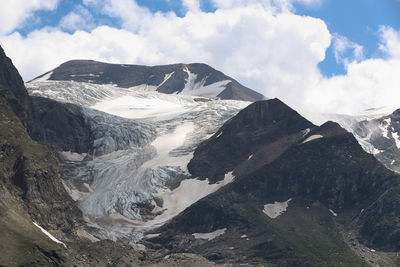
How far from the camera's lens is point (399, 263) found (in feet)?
389

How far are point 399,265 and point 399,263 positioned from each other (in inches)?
11.9

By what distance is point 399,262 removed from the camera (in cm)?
11906

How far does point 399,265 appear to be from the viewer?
11856 cm

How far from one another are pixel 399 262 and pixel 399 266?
2.21ft

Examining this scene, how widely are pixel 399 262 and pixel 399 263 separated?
0.46 m

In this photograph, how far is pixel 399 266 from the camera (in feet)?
391

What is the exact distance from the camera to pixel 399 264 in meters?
118

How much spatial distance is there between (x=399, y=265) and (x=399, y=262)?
2.09 ft

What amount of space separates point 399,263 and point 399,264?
40cm

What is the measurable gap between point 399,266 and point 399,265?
76 centimetres

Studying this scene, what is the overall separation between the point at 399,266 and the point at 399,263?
0.86m
